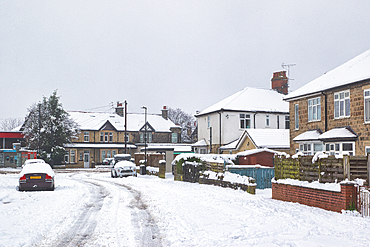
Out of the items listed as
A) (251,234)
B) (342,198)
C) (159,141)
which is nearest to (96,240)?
(251,234)

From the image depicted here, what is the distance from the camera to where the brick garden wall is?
10.8m

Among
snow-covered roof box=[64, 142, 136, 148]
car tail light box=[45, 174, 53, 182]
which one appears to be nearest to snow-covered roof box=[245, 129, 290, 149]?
car tail light box=[45, 174, 53, 182]

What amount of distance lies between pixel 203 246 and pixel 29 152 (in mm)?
53752

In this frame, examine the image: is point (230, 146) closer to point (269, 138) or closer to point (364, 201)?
point (269, 138)

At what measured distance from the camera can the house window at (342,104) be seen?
22.8 m

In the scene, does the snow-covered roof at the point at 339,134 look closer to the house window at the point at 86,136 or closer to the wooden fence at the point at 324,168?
the wooden fence at the point at 324,168

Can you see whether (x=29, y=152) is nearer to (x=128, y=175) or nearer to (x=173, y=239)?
(x=128, y=175)

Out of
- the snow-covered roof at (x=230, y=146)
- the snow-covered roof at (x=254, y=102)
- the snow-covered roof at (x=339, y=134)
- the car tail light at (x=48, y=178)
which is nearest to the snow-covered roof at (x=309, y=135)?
the snow-covered roof at (x=339, y=134)

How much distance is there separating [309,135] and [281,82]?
2565 centimetres

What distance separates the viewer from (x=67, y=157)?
6269cm

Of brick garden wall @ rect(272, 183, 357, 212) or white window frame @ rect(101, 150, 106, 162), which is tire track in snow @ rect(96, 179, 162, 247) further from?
white window frame @ rect(101, 150, 106, 162)

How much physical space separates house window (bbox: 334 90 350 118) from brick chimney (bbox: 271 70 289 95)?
2586 centimetres

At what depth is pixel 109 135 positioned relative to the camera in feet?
219

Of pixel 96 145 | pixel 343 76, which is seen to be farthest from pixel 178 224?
pixel 96 145
